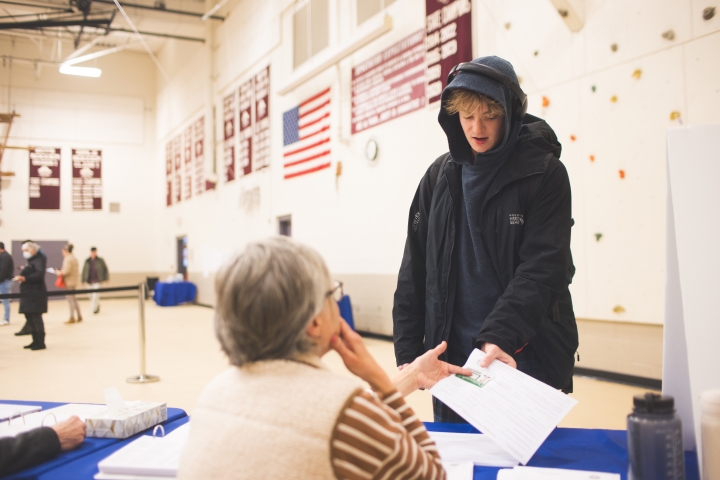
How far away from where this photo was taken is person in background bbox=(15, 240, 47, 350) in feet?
23.6

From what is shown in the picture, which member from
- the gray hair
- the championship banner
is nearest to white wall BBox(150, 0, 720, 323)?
the gray hair

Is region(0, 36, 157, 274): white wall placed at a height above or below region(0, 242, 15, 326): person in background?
above

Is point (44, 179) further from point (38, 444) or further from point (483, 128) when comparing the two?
point (483, 128)

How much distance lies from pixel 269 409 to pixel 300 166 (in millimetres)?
8689

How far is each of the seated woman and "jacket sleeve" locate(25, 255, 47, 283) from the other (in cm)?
786

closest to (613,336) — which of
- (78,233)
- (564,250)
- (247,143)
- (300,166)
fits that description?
(564,250)

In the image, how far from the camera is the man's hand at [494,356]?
131cm

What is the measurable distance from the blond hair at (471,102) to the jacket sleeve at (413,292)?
0.94ft

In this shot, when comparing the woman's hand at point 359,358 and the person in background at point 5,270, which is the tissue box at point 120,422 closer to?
the woman's hand at point 359,358

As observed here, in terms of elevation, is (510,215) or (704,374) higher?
(510,215)

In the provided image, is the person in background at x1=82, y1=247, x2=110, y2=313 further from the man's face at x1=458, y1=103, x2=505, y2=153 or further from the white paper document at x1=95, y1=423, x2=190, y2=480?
the man's face at x1=458, y1=103, x2=505, y2=153

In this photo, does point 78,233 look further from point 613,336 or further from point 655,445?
point 655,445

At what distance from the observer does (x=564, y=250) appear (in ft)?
4.84

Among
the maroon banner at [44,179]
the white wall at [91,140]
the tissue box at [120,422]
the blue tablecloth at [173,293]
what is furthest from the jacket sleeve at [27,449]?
the maroon banner at [44,179]
